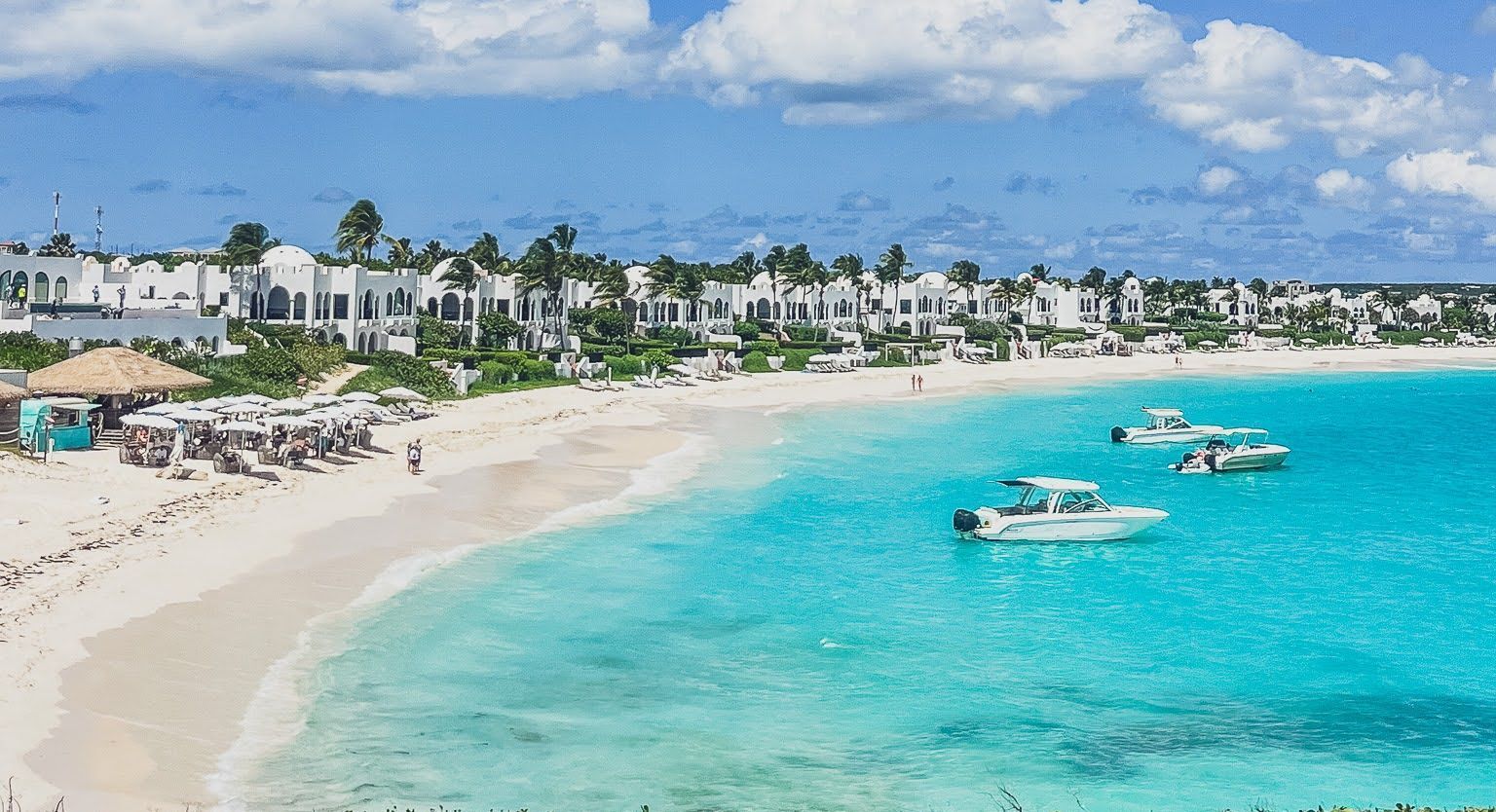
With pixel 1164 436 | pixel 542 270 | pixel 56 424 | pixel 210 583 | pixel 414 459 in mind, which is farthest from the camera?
pixel 542 270

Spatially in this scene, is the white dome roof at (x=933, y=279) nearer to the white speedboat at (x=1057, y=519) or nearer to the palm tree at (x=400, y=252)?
the palm tree at (x=400, y=252)

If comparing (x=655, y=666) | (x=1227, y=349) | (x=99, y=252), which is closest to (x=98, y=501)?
(x=655, y=666)

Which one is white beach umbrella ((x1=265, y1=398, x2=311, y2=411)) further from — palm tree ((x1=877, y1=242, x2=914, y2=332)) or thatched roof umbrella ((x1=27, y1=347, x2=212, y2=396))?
palm tree ((x1=877, y1=242, x2=914, y2=332))

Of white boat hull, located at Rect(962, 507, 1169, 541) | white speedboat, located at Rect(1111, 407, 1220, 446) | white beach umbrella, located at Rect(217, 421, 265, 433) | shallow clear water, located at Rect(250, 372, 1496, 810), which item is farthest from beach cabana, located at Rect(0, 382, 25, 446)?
white speedboat, located at Rect(1111, 407, 1220, 446)

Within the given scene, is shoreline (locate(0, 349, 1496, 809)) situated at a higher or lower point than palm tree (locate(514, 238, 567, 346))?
lower

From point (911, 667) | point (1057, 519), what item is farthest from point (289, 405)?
point (911, 667)

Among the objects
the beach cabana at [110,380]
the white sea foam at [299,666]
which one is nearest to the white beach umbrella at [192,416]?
the beach cabana at [110,380]

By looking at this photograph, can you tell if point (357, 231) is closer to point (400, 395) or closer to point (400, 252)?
point (400, 252)
